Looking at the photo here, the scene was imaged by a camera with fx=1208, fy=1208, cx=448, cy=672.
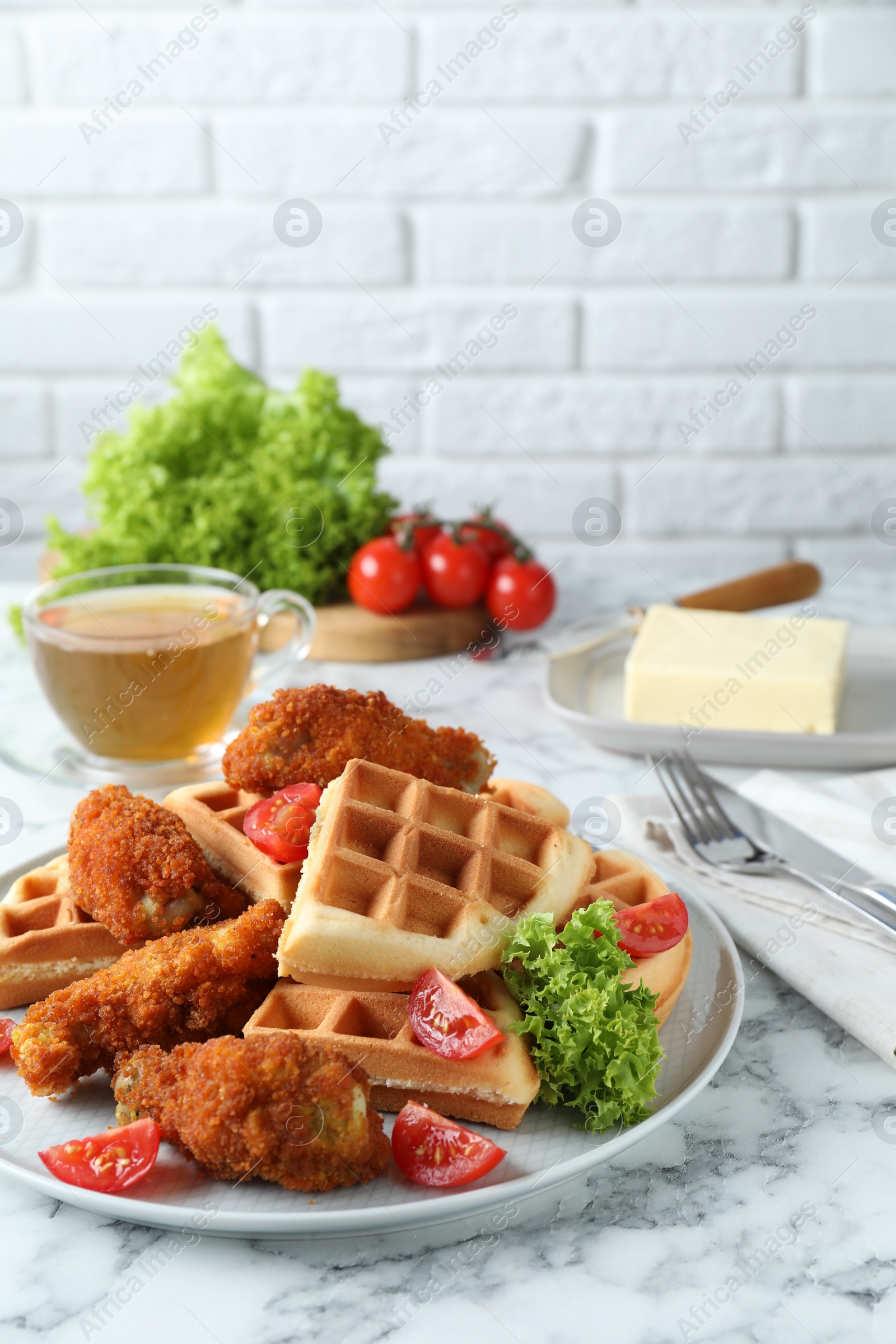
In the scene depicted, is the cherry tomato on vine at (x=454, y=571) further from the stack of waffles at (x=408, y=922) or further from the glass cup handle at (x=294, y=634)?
the stack of waffles at (x=408, y=922)

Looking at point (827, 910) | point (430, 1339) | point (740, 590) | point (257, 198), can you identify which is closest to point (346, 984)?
point (430, 1339)

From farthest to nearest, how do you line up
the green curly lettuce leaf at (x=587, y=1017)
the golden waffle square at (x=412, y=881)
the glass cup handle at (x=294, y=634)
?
the glass cup handle at (x=294, y=634) → the golden waffle square at (x=412, y=881) → the green curly lettuce leaf at (x=587, y=1017)

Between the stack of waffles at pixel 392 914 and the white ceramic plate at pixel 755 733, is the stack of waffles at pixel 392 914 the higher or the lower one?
the higher one

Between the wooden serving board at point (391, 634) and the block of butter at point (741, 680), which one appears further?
the wooden serving board at point (391, 634)

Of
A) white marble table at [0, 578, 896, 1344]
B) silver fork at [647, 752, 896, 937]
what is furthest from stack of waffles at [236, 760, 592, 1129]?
silver fork at [647, 752, 896, 937]

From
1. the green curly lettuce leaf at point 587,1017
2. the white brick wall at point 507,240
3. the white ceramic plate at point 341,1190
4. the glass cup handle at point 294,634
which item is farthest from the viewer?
the white brick wall at point 507,240

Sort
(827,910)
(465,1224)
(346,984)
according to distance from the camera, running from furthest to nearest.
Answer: (827,910), (346,984), (465,1224)

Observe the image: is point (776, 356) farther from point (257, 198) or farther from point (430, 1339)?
point (430, 1339)

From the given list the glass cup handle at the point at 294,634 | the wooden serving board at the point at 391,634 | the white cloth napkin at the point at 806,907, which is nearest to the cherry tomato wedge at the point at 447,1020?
the white cloth napkin at the point at 806,907
